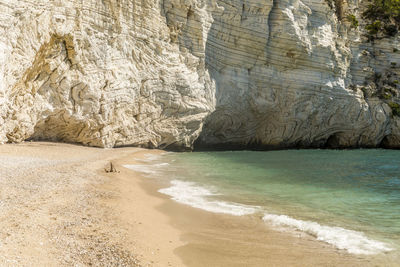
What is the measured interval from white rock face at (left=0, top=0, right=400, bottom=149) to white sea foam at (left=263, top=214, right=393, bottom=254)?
9363mm

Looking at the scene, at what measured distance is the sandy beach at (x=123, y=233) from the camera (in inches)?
145

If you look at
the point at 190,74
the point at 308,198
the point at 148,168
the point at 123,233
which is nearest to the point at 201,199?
the point at 308,198

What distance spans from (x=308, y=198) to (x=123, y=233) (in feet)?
15.8

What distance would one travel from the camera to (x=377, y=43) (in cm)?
2688

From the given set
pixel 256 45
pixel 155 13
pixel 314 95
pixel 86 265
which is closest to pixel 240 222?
pixel 86 265

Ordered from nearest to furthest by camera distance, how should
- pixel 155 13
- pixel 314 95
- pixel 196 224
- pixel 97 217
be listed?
pixel 97 217, pixel 196 224, pixel 155 13, pixel 314 95

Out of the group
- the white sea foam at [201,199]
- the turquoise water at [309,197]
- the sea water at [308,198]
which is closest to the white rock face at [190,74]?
the sea water at [308,198]

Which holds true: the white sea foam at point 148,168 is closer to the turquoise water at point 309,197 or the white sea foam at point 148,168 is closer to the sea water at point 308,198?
the sea water at point 308,198

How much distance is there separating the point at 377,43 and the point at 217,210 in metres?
26.0

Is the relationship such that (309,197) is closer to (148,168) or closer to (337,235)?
(337,235)

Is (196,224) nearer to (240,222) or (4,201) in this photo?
(240,222)

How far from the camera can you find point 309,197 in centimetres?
795

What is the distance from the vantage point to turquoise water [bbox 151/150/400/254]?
5426 mm

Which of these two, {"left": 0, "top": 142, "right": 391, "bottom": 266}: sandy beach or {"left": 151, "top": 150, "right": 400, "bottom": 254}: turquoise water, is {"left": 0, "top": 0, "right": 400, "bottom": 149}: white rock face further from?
{"left": 0, "top": 142, "right": 391, "bottom": 266}: sandy beach
